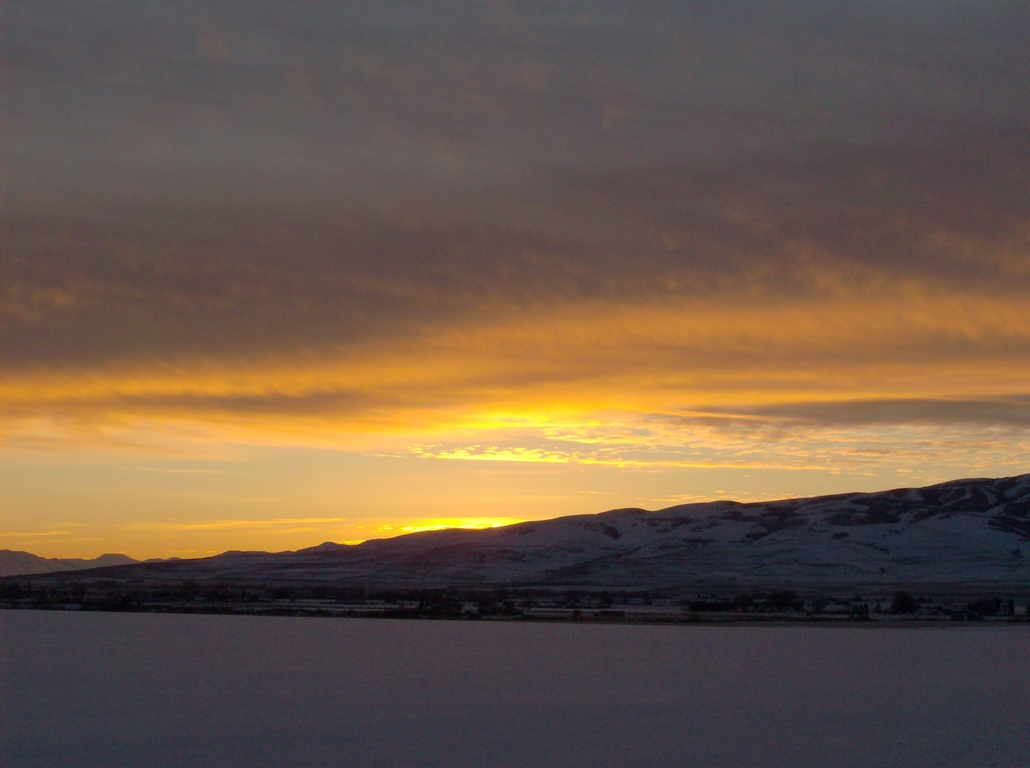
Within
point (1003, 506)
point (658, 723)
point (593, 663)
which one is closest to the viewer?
point (658, 723)

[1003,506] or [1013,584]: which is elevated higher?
[1003,506]

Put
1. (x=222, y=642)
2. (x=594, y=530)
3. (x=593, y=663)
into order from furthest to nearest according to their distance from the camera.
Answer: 1. (x=594, y=530)
2. (x=222, y=642)
3. (x=593, y=663)

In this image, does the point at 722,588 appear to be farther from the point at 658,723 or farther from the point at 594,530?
the point at 658,723

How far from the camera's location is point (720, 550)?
12488 cm

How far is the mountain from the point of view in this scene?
361 feet

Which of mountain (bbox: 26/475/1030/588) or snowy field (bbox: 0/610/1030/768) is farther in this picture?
mountain (bbox: 26/475/1030/588)

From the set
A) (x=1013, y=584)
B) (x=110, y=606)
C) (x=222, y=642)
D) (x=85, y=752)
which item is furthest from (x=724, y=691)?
(x=1013, y=584)

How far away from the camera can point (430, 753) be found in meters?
17.9

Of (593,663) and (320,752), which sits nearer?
(320,752)

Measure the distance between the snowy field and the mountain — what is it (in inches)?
2644

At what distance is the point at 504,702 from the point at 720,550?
10463 cm

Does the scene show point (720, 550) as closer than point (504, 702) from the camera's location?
No

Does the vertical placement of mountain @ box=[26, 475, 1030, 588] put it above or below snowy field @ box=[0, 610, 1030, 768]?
above

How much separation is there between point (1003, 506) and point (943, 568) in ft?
101
